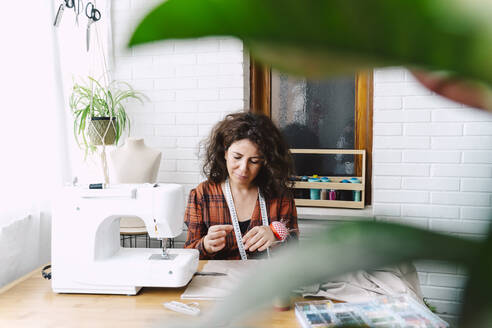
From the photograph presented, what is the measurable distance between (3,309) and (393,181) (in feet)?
7.65

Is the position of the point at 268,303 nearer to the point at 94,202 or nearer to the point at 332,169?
the point at 94,202

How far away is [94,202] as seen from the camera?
1440mm

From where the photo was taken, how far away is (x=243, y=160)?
6.84ft

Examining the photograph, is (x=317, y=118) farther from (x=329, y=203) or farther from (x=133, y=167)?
(x=133, y=167)

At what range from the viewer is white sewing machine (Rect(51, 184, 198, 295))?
142 centimetres

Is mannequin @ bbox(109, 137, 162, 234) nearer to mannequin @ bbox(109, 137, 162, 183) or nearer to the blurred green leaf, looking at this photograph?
mannequin @ bbox(109, 137, 162, 183)

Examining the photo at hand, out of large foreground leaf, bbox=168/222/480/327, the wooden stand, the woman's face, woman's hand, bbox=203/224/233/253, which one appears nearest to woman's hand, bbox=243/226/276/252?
woman's hand, bbox=203/224/233/253

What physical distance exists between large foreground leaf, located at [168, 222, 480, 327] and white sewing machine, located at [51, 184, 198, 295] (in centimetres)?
134

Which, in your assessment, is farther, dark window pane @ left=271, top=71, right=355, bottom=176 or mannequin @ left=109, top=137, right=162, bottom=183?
dark window pane @ left=271, top=71, right=355, bottom=176

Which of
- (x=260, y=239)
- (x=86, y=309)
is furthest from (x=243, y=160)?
(x=86, y=309)

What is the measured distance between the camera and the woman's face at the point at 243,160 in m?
2.08

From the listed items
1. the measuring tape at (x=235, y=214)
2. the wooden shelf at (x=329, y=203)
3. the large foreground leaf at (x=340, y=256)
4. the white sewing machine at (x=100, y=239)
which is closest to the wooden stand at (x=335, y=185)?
the wooden shelf at (x=329, y=203)

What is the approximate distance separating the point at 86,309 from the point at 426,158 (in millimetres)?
2269

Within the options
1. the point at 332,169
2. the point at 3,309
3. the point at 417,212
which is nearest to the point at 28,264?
the point at 3,309
